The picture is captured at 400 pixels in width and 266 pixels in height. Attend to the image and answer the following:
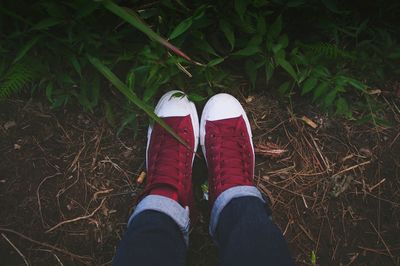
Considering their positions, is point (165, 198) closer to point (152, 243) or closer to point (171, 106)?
point (152, 243)

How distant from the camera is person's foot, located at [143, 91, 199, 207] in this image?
1463 mm

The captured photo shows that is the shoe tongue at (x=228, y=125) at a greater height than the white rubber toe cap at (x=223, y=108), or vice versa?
the white rubber toe cap at (x=223, y=108)

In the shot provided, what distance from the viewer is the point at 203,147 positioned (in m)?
1.64

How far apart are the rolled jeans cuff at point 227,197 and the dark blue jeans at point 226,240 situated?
3cm

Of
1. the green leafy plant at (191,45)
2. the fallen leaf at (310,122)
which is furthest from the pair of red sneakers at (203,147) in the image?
the fallen leaf at (310,122)

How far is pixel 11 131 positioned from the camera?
157 cm

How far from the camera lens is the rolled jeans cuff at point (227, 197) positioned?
4.60ft

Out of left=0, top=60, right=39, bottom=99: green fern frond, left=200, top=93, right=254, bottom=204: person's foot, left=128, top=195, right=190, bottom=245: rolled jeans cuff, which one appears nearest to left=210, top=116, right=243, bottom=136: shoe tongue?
left=200, top=93, right=254, bottom=204: person's foot

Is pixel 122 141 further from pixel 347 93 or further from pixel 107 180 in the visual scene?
pixel 347 93

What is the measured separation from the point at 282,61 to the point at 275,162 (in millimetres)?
474

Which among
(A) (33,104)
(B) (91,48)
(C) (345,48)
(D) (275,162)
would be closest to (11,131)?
(A) (33,104)

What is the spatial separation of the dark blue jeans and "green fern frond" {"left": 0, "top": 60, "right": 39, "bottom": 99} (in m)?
0.58

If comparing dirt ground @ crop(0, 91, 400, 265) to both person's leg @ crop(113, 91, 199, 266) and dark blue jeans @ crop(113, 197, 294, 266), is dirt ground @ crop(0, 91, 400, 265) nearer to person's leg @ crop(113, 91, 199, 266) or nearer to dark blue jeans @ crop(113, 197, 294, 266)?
person's leg @ crop(113, 91, 199, 266)

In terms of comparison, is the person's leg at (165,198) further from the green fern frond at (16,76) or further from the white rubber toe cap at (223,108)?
the green fern frond at (16,76)
